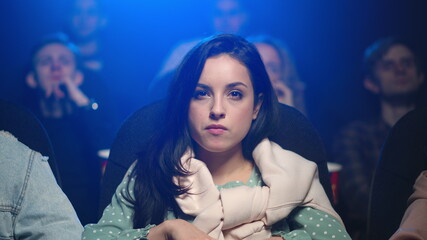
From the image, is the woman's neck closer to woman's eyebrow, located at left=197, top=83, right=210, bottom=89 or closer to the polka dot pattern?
the polka dot pattern

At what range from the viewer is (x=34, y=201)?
1.24 meters

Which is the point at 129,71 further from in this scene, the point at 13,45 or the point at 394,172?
the point at 394,172

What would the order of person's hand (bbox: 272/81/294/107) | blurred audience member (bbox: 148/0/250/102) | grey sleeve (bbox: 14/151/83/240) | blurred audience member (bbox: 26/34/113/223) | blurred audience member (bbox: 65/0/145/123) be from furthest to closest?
blurred audience member (bbox: 65/0/145/123)
blurred audience member (bbox: 148/0/250/102)
person's hand (bbox: 272/81/294/107)
blurred audience member (bbox: 26/34/113/223)
grey sleeve (bbox: 14/151/83/240)

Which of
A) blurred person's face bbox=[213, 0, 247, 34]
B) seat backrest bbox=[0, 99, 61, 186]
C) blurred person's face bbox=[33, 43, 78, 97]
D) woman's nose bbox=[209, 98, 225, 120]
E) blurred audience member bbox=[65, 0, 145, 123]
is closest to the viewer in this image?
woman's nose bbox=[209, 98, 225, 120]

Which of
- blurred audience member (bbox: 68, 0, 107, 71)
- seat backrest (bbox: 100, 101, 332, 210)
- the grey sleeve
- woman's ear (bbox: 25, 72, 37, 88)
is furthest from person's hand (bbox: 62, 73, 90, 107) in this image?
the grey sleeve

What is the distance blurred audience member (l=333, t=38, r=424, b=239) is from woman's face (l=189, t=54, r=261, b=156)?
5.88 feet

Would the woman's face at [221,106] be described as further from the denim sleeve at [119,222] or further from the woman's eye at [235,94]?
the denim sleeve at [119,222]

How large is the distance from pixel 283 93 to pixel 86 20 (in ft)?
4.56

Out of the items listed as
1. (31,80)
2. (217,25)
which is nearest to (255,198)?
(31,80)

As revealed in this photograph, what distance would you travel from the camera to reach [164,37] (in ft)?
11.1

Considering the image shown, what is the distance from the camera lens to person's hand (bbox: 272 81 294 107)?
3.04 meters

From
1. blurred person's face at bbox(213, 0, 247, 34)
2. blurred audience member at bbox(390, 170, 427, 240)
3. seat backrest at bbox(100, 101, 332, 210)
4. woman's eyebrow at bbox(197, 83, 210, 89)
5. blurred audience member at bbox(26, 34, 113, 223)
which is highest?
blurred person's face at bbox(213, 0, 247, 34)

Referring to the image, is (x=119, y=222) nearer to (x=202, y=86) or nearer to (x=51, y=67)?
(x=202, y=86)

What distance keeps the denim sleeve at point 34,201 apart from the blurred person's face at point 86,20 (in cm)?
211
